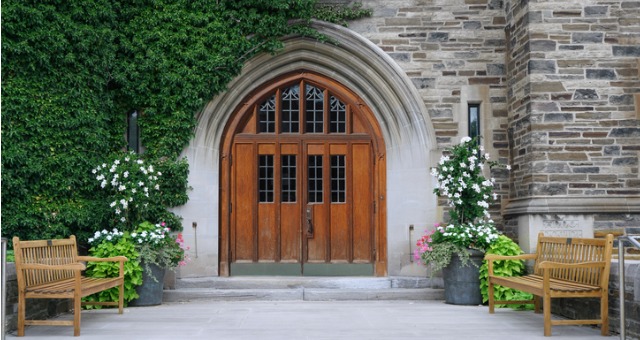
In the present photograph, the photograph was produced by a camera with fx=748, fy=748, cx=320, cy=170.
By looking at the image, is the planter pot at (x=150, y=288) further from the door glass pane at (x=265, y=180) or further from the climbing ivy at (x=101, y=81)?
the door glass pane at (x=265, y=180)

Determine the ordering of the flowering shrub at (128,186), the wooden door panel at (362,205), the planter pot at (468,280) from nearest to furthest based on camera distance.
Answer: the planter pot at (468,280)
the flowering shrub at (128,186)
the wooden door panel at (362,205)

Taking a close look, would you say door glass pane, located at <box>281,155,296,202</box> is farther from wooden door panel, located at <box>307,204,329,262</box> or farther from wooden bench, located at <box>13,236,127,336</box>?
wooden bench, located at <box>13,236,127,336</box>

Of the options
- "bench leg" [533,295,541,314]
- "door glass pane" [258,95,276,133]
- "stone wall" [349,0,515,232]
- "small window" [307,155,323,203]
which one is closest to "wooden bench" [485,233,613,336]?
"bench leg" [533,295,541,314]

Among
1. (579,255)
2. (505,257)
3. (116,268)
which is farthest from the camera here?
(116,268)

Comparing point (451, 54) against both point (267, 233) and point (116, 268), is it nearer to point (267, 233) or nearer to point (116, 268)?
point (267, 233)

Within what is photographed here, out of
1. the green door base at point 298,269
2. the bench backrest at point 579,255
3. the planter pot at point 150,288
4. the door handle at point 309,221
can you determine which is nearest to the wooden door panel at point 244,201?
the green door base at point 298,269

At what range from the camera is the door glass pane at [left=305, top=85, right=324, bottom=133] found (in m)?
10.4

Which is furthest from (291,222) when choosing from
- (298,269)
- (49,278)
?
(49,278)

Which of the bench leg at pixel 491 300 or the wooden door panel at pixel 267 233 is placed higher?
the wooden door panel at pixel 267 233

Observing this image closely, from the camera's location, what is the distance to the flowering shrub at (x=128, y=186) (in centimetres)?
910

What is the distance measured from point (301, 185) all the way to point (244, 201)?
2.67ft

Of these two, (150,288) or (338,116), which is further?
(338,116)

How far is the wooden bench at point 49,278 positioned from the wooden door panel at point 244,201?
290cm

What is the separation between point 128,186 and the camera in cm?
914
